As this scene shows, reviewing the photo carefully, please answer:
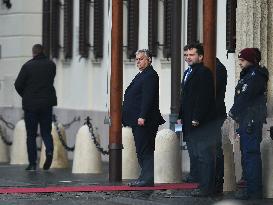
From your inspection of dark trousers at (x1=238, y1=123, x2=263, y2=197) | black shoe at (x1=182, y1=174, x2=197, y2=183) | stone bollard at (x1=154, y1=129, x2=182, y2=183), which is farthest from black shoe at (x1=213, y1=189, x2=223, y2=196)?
stone bollard at (x1=154, y1=129, x2=182, y2=183)

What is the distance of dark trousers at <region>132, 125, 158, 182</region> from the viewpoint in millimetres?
20250

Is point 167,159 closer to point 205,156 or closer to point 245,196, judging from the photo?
point 205,156

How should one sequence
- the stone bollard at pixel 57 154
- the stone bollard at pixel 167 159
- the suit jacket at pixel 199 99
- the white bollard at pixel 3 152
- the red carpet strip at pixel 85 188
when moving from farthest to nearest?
the white bollard at pixel 3 152 < the stone bollard at pixel 57 154 < the stone bollard at pixel 167 159 < the red carpet strip at pixel 85 188 < the suit jacket at pixel 199 99

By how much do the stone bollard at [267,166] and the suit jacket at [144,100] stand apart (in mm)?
1664

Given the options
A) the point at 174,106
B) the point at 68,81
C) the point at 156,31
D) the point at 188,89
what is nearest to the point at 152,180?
the point at 188,89

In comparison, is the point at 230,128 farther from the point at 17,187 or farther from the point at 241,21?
the point at 17,187

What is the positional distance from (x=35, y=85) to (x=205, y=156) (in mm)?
6861

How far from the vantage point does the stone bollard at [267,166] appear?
18.7 m

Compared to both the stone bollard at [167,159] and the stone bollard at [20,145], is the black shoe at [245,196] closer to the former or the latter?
the stone bollard at [167,159]

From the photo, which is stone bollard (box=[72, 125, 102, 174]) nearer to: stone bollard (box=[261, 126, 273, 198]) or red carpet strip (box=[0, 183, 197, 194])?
red carpet strip (box=[0, 183, 197, 194])

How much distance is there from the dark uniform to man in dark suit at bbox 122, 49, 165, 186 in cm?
200

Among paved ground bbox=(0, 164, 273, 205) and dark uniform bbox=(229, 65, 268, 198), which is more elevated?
dark uniform bbox=(229, 65, 268, 198)

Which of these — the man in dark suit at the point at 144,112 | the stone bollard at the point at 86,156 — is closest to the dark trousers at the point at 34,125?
the stone bollard at the point at 86,156

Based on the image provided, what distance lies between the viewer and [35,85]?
82.4ft
